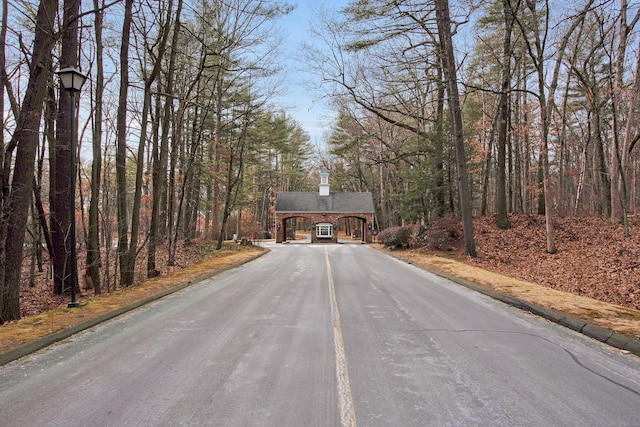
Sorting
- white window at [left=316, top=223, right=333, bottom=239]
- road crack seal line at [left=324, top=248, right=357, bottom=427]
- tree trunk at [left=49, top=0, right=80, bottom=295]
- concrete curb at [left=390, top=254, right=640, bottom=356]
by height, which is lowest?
concrete curb at [left=390, top=254, right=640, bottom=356]

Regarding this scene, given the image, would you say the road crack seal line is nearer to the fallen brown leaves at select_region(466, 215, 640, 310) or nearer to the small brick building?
the fallen brown leaves at select_region(466, 215, 640, 310)

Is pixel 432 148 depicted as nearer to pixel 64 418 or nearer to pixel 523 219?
pixel 523 219

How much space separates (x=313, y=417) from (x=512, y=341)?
323 centimetres

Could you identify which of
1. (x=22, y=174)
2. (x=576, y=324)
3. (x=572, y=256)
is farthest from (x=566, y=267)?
(x=22, y=174)

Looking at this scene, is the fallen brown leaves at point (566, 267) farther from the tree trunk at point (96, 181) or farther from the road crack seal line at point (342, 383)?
the tree trunk at point (96, 181)

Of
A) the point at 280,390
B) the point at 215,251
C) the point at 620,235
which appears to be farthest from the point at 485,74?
the point at 280,390

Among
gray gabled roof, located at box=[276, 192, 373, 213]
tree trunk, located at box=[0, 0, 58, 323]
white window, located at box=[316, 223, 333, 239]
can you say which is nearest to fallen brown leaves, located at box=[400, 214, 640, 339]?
tree trunk, located at box=[0, 0, 58, 323]

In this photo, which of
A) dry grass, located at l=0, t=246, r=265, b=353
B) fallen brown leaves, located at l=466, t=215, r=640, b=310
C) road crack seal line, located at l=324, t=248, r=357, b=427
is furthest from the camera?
fallen brown leaves, located at l=466, t=215, r=640, b=310

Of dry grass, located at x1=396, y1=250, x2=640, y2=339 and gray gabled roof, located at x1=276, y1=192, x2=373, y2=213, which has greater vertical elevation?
gray gabled roof, located at x1=276, y1=192, x2=373, y2=213

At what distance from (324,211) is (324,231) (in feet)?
8.03

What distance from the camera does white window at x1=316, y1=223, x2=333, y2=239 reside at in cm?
3916

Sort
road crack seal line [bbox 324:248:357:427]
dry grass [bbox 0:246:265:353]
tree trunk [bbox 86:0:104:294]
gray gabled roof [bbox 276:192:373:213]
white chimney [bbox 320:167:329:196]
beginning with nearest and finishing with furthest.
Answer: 1. road crack seal line [bbox 324:248:357:427]
2. dry grass [bbox 0:246:265:353]
3. tree trunk [bbox 86:0:104:294]
4. gray gabled roof [bbox 276:192:373:213]
5. white chimney [bbox 320:167:329:196]

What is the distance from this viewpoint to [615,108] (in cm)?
1497

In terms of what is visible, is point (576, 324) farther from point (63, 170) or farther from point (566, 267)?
point (63, 170)
